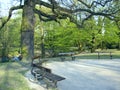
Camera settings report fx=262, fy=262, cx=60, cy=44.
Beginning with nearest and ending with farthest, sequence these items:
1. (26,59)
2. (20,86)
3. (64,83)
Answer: (20,86)
(64,83)
(26,59)

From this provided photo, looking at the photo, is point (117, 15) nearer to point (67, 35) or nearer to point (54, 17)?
point (54, 17)

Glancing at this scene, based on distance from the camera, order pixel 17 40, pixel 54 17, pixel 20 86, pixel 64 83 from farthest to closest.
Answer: pixel 17 40 → pixel 54 17 → pixel 64 83 → pixel 20 86

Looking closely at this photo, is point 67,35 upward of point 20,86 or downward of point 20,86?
upward

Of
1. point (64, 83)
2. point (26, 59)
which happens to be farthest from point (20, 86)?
point (26, 59)

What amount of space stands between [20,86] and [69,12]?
1214 centimetres

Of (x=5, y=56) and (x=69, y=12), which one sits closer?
(x=69, y=12)

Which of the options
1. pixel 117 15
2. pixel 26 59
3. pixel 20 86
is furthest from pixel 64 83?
pixel 117 15

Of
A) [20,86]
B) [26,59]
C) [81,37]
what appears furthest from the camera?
[81,37]

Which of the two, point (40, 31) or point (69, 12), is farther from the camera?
point (40, 31)

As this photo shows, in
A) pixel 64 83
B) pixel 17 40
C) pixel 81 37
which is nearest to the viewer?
pixel 64 83

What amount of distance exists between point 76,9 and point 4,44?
853 inches

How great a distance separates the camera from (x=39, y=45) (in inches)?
1695

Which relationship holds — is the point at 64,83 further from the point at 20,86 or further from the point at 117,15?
the point at 117,15

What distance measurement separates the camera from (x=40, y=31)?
139 ft
